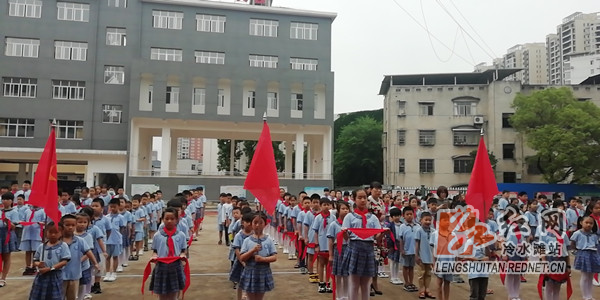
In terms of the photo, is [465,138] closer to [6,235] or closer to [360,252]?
[360,252]

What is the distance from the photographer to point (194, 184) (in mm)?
28000

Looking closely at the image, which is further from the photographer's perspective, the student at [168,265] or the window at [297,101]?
the window at [297,101]

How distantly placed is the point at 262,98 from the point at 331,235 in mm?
23232

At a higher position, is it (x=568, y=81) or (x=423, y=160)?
(x=568, y=81)

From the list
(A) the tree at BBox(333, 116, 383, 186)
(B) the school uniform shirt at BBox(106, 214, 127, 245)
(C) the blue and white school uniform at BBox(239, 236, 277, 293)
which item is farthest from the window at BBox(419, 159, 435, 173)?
(C) the blue and white school uniform at BBox(239, 236, 277, 293)

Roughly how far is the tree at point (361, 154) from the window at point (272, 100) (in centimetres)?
1256

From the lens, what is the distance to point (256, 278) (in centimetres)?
489

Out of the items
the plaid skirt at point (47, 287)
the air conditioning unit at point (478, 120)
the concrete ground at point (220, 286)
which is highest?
the air conditioning unit at point (478, 120)

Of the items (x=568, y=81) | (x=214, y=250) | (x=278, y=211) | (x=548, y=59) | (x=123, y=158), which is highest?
(x=548, y=59)

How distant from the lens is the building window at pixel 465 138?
108ft

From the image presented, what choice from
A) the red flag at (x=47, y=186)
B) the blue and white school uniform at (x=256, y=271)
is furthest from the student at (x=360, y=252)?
the red flag at (x=47, y=186)

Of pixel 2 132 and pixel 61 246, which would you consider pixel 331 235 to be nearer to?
pixel 61 246

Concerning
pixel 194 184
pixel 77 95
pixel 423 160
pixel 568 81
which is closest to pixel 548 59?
pixel 568 81

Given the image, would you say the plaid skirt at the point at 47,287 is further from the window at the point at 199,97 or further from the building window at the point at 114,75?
the building window at the point at 114,75
